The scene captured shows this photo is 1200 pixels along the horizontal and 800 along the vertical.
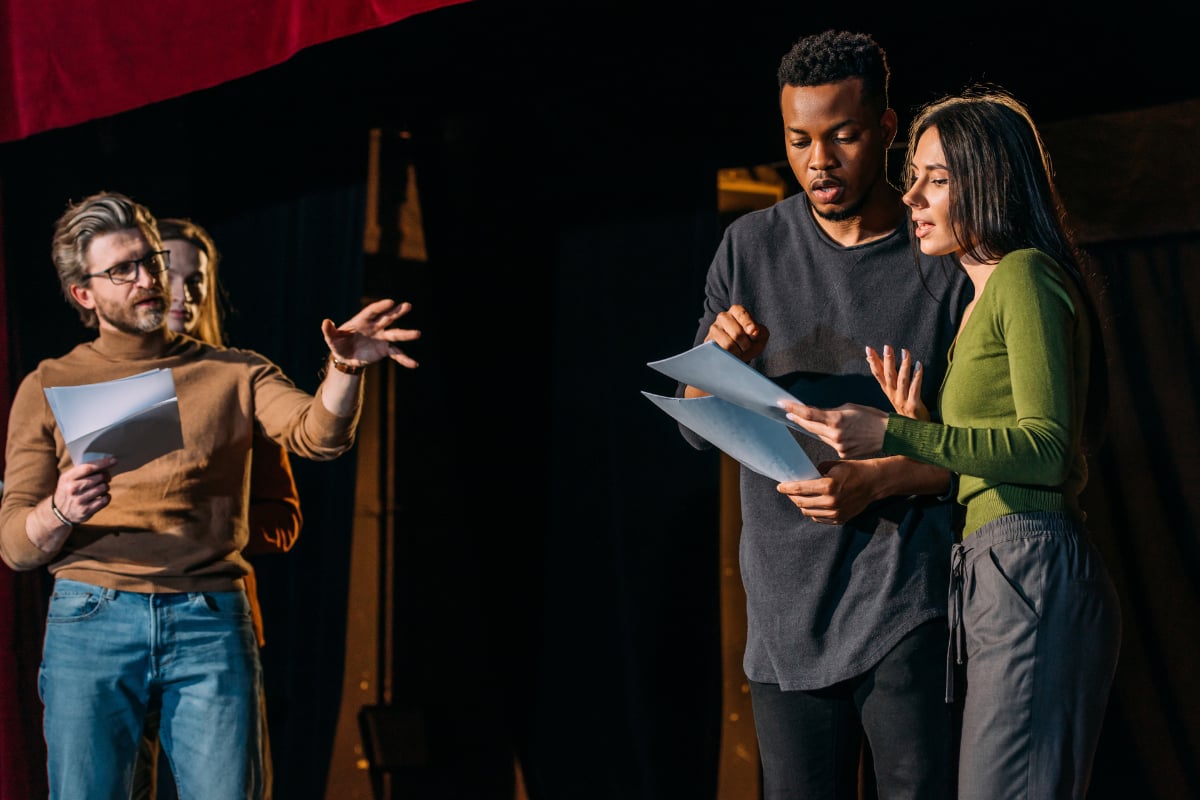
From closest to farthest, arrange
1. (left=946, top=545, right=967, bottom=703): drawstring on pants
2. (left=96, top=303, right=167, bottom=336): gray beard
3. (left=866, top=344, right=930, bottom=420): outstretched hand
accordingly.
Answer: (left=946, top=545, right=967, bottom=703): drawstring on pants → (left=866, top=344, right=930, bottom=420): outstretched hand → (left=96, top=303, right=167, bottom=336): gray beard

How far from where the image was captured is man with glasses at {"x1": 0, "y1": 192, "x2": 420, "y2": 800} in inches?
83.3

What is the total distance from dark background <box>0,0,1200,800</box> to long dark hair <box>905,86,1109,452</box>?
1.17 meters

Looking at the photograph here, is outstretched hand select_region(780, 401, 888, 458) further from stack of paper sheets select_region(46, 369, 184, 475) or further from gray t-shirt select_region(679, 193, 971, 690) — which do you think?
stack of paper sheets select_region(46, 369, 184, 475)

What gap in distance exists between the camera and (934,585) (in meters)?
1.57

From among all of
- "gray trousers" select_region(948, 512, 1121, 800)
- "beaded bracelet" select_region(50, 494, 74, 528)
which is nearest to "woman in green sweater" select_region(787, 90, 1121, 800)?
"gray trousers" select_region(948, 512, 1121, 800)

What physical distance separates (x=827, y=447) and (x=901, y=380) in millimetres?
169

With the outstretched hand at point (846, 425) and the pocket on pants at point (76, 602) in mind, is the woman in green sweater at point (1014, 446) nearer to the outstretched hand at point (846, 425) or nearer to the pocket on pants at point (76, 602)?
the outstretched hand at point (846, 425)

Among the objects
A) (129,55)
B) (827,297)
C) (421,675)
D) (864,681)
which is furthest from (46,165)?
(864,681)

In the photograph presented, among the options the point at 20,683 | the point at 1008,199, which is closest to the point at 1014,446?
the point at 1008,199

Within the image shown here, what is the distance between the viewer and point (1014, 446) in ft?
4.42

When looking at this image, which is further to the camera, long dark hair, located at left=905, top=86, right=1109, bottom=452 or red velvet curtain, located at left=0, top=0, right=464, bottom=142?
red velvet curtain, located at left=0, top=0, right=464, bottom=142

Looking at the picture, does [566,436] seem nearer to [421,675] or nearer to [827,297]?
[421,675]

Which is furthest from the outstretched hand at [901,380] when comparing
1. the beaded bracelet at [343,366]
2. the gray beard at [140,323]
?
the gray beard at [140,323]

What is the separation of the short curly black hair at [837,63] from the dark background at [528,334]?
937 mm
